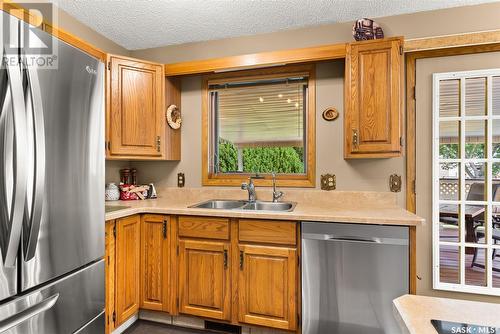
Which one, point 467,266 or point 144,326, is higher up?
point 467,266

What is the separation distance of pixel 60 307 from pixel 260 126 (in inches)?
81.4

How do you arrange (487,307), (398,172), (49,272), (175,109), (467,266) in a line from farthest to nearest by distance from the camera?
(175,109), (398,172), (467,266), (49,272), (487,307)

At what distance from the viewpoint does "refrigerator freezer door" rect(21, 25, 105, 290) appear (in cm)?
114

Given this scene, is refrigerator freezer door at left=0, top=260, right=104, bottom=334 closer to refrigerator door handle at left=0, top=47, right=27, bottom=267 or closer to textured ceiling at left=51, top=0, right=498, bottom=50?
refrigerator door handle at left=0, top=47, right=27, bottom=267

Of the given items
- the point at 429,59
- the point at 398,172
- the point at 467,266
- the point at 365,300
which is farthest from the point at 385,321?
the point at 429,59

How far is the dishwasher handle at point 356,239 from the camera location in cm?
175

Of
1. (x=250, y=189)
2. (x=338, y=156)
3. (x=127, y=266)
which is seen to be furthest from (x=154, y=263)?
(x=338, y=156)

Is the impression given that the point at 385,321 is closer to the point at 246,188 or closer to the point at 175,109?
the point at 246,188

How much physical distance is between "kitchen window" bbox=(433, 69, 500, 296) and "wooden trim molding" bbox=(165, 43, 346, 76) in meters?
0.87

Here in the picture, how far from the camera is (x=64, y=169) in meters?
1.29

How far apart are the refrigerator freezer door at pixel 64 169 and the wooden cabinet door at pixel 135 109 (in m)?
0.96

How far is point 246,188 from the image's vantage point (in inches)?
99.2

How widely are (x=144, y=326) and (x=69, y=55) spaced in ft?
6.81

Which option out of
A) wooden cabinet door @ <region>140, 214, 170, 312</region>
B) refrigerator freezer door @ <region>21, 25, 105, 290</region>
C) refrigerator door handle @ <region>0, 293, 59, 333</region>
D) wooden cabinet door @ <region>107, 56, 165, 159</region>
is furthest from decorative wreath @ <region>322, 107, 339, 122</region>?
refrigerator door handle @ <region>0, 293, 59, 333</region>
